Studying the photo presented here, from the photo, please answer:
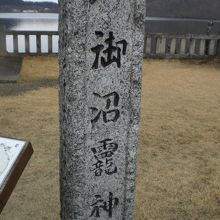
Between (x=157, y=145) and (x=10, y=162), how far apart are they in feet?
10.4

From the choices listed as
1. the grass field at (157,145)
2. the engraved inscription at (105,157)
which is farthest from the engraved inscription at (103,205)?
the grass field at (157,145)

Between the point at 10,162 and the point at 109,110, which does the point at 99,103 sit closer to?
the point at 109,110

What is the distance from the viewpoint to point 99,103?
2.73m

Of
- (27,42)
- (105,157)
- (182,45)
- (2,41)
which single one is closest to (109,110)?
(105,157)

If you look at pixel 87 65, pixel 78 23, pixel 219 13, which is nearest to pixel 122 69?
pixel 87 65

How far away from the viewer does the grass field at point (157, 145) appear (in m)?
3.98

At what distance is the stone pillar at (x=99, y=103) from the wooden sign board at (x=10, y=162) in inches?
12.5

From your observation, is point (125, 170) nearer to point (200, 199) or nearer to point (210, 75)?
point (200, 199)

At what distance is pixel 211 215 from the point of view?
12.7ft

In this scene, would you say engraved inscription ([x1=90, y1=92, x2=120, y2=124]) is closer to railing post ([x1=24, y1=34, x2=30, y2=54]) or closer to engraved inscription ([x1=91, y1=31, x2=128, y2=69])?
engraved inscription ([x1=91, y1=31, x2=128, y2=69])

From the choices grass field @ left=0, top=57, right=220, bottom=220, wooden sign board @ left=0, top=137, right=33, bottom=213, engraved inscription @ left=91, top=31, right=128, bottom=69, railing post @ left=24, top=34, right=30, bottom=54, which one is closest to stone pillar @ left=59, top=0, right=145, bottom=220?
engraved inscription @ left=91, top=31, right=128, bottom=69

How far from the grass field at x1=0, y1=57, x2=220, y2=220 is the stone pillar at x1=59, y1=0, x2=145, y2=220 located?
0.92 meters

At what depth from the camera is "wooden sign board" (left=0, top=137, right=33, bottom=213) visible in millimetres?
2417

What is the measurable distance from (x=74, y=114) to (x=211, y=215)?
6.63ft
